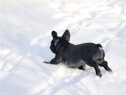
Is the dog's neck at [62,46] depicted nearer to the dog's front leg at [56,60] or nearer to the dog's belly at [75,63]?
the dog's front leg at [56,60]

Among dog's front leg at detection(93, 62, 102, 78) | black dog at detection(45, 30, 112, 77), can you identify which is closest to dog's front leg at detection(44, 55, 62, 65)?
black dog at detection(45, 30, 112, 77)

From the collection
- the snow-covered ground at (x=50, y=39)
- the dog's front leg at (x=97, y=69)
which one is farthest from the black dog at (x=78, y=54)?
the snow-covered ground at (x=50, y=39)

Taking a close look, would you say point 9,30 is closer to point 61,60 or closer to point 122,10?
point 61,60

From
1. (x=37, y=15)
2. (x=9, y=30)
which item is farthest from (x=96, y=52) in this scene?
(x=37, y=15)

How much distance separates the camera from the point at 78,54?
237 inches

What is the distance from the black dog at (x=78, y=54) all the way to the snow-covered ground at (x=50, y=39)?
0.16 meters

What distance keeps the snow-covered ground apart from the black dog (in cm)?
16

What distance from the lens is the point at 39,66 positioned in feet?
19.9

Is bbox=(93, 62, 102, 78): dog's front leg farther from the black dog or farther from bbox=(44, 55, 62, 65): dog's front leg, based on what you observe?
bbox=(44, 55, 62, 65): dog's front leg

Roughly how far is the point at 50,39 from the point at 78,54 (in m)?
2.25

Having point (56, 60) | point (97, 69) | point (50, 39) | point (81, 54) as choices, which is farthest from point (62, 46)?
point (50, 39)

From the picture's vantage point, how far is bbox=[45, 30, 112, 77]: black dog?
225 inches

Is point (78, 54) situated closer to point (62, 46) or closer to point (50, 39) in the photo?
point (62, 46)

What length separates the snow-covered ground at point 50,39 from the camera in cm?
515
